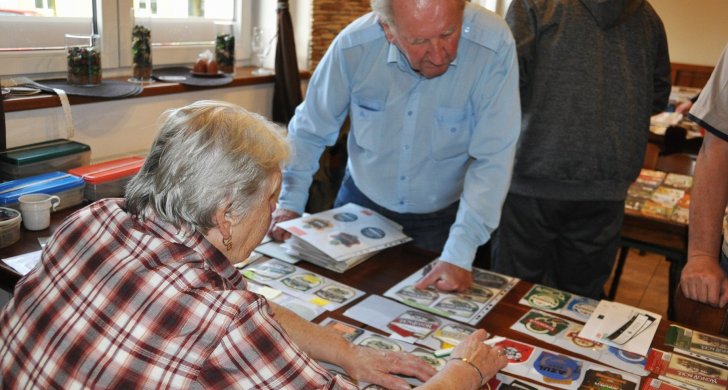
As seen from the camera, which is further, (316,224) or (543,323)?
(316,224)

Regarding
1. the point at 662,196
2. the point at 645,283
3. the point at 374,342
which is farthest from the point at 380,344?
the point at 645,283

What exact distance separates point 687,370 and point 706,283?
0.33 m

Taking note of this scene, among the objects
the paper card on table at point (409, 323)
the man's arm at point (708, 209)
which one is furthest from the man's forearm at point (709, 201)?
the paper card on table at point (409, 323)

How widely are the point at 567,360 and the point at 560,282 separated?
3.96 feet

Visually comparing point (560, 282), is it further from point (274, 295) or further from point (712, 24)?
point (712, 24)

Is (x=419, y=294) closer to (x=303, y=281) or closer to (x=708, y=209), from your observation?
(x=303, y=281)

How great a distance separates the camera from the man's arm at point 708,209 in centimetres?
171

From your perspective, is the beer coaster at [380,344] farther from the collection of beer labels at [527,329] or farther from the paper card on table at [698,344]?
the paper card on table at [698,344]

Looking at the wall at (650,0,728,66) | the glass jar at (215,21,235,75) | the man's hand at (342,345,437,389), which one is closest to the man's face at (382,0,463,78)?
the man's hand at (342,345,437,389)

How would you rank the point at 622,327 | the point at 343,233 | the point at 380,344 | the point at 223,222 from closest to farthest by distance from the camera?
the point at 223,222 < the point at 380,344 < the point at 622,327 < the point at 343,233

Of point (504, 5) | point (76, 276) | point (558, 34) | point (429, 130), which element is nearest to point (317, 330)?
point (76, 276)

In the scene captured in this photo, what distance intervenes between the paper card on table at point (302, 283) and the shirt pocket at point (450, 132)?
21.8 inches

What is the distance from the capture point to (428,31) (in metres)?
1.65

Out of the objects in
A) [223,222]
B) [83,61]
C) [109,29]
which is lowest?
[223,222]
